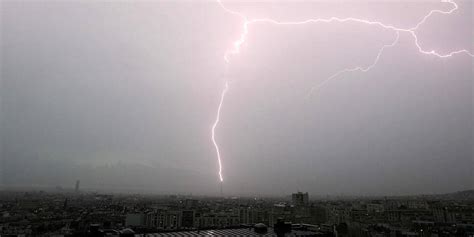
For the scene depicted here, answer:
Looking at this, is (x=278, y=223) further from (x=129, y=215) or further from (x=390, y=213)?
(x=390, y=213)

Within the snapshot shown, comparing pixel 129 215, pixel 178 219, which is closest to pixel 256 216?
pixel 178 219

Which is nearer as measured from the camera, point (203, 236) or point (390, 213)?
point (203, 236)

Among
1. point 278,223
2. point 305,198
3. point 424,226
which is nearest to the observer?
point 278,223

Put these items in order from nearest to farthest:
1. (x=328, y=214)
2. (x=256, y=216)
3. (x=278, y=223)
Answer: (x=278, y=223) < (x=256, y=216) < (x=328, y=214)

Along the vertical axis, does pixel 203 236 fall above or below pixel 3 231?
above

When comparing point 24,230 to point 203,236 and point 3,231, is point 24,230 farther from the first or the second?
point 203,236

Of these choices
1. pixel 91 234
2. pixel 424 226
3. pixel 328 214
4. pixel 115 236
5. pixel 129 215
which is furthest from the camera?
pixel 328 214

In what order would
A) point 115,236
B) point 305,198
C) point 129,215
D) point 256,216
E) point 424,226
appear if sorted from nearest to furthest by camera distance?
point 115,236 < point 424,226 < point 129,215 < point 256,216 < point 305,198

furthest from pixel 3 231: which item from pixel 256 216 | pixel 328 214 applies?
pixel 328 214

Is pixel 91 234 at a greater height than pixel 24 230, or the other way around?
pixel 91 234
